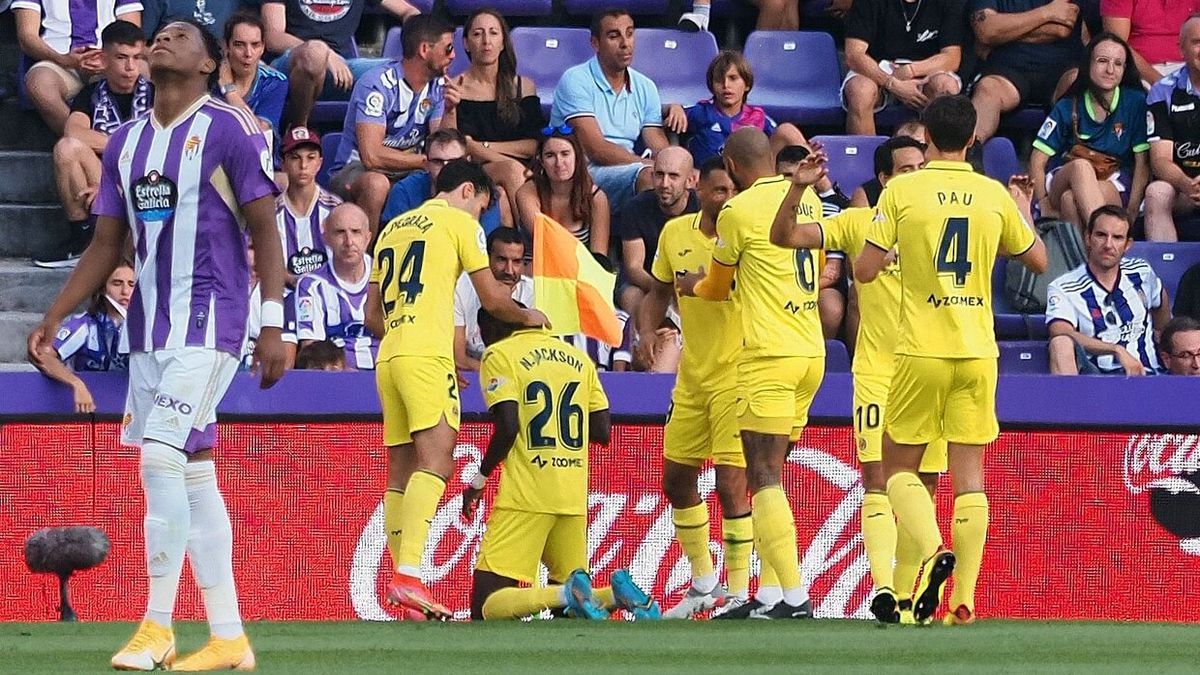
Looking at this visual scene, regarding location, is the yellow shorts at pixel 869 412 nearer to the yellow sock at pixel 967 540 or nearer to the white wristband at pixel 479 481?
the yellow sock at pixel 967 540

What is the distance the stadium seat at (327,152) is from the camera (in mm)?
12547

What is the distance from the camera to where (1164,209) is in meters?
12.5

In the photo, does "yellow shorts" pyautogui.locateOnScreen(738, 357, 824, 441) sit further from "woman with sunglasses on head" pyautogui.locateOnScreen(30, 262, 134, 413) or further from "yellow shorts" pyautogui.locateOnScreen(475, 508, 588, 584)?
"woman with sunglasses on head" pyautogui.locateOnScreen(30, 262, 134, 413)

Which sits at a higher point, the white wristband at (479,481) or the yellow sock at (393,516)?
the white wristband at (479,481)

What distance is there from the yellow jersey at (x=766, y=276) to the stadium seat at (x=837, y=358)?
2167 millimetres

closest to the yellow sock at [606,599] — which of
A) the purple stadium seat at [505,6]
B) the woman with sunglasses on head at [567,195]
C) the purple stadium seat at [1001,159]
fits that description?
the woman with sunglasses on head at [567,195]

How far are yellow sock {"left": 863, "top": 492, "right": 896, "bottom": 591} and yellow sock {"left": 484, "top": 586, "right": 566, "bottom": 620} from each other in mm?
1389

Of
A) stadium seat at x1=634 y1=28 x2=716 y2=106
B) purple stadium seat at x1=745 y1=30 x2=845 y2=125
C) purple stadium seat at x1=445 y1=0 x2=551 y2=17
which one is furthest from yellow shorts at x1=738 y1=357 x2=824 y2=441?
purple stadium seat at x1=445 y1=0 x2=551 y2=17

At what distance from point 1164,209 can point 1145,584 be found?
3435 mm

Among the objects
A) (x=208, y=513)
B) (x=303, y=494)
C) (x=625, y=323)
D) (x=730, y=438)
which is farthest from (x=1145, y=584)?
(x=208, y=513)

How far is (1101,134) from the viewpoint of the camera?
12.8m

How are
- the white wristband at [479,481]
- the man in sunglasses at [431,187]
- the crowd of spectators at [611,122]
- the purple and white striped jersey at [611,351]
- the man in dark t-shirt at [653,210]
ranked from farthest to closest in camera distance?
the man in dark t-shirt at [653,210] < the man in sunglasses at [431,187] < the crowd of spectators at [611,122] < the purple and white striped jersey at [611,351] < the white wristband at [479,481]

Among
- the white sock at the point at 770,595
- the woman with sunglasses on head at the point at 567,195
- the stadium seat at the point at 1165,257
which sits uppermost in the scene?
the woman with sunglasses on head at the point at 567,195

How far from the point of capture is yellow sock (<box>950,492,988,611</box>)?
312 inches
